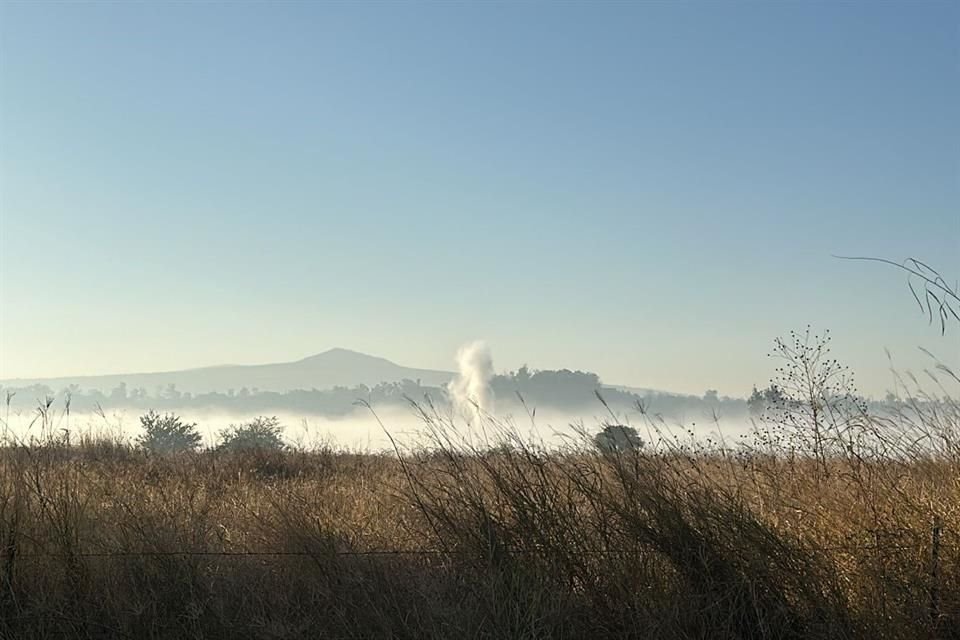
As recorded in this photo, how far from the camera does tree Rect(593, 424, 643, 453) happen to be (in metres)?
5.39

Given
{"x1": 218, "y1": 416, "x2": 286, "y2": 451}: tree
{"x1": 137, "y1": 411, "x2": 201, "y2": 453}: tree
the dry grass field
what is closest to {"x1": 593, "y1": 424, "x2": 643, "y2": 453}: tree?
the dry grass field

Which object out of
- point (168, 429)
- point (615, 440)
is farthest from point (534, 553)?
point (168, 429)

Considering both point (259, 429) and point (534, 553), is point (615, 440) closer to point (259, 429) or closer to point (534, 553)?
point (534, 553)

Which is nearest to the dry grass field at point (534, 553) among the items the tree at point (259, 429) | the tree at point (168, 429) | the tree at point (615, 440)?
the tree at point (615, 440)

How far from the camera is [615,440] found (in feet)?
18.2

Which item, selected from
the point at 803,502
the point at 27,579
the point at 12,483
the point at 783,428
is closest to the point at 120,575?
the point at 27,579

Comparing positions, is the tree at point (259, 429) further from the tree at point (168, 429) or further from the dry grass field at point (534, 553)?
the dry grass field at point (534, 553)

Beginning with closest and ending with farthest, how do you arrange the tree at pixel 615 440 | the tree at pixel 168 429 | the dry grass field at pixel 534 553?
the dry grass field at pixel 534 553 < the tree at pixel 615 440 < the tree at pixel 168 429

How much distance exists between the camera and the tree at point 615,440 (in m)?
5.39

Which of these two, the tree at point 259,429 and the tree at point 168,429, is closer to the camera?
the tree at point 168,429

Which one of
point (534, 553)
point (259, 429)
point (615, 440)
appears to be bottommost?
point (534, 553)

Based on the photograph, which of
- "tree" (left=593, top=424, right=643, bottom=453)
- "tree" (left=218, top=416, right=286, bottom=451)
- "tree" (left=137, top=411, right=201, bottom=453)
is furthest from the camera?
"tree" (left=218, top=416, right=286, bottom=451)

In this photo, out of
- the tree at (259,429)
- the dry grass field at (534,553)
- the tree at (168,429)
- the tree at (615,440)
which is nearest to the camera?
the dry grass field at (534,553)

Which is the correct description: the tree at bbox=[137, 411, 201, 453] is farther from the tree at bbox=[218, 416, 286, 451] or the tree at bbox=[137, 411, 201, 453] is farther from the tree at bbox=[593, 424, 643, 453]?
the tree at bbox=[593, 424, 643, 453]
